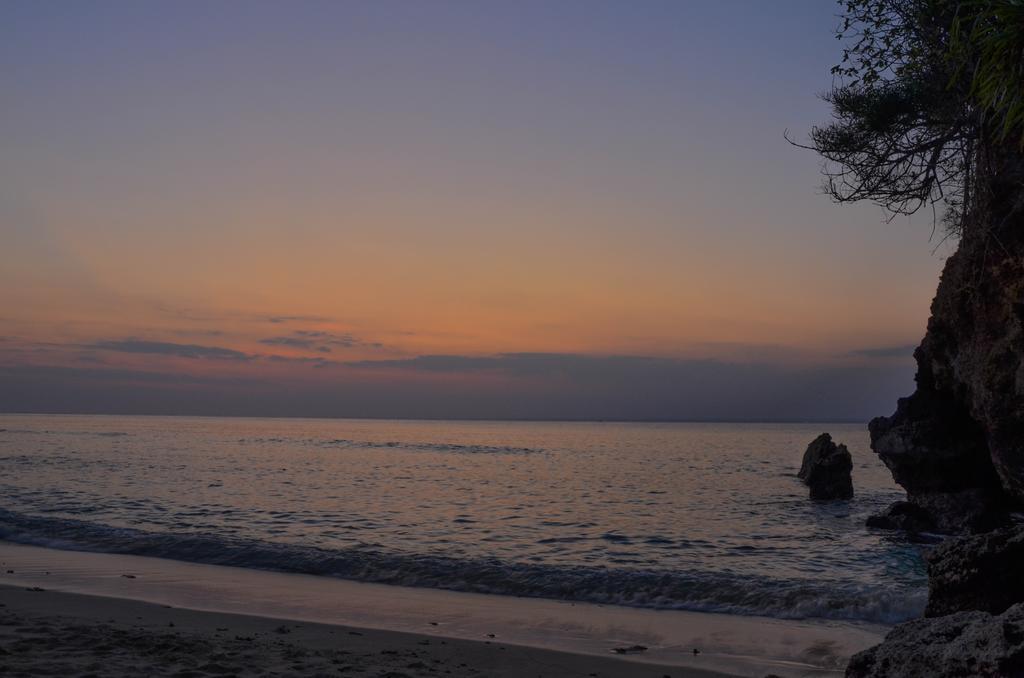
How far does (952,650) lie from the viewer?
423 cm

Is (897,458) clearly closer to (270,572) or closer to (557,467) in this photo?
(270,572)

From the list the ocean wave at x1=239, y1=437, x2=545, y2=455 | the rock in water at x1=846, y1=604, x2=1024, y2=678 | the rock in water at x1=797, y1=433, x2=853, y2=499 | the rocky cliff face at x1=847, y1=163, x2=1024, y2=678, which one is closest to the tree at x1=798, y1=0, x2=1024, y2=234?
the rocky cliff face at x1=847, y1=163, x2=1024, y2=678

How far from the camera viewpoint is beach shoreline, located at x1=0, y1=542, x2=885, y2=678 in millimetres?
8062

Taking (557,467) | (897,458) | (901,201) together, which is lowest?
(557,467)

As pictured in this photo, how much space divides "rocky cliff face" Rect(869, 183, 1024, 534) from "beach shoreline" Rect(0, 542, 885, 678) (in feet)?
25.8

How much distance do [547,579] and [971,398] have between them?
11.8 meters

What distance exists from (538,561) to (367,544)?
165 inches

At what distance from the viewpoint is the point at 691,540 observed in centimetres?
1903

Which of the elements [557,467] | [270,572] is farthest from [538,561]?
[557,467]

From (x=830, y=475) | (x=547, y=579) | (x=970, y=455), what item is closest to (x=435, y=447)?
(x=830, y=475)

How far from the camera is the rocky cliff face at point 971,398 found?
1512 cm

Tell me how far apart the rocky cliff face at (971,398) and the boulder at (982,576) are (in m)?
9.15

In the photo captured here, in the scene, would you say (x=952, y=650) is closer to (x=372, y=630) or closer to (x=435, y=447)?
(x=372, y=630)

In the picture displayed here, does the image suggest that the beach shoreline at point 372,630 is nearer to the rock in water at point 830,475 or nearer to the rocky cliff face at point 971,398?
the rocky cliff face at point 971,398
